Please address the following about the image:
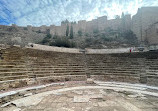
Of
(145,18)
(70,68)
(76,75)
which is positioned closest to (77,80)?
(76,75)

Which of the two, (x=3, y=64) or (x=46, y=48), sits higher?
(x=46, y=48)

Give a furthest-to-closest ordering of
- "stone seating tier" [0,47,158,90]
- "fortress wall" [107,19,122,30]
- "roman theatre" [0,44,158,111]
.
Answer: "fortress wall" [107,19,122,30] < "stone seating tier" [0,47,158,90] < "roman theatre" [0,44,158,111]

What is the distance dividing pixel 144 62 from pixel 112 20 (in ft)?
144

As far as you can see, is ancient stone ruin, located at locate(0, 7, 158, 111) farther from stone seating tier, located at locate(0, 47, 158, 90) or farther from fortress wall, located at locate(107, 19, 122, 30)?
fortress wall, located at locate(107, 19, 122, 30)

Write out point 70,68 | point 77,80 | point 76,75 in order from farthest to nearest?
1. point 70,68
2. point 76,75
3. point 77,80

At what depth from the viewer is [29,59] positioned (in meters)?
8.97

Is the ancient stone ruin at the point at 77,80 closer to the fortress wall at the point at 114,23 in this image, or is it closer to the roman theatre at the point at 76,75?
the roman theatre at the point at 76,75

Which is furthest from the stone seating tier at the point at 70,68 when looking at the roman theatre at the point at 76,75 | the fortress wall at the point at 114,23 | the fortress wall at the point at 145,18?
the fortress wall at the point at 114,23

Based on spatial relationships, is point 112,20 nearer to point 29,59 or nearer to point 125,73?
point 125,73

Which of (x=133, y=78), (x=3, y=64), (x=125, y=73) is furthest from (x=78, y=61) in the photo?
(x=3, y=64)

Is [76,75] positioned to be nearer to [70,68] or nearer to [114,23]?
[70,68]

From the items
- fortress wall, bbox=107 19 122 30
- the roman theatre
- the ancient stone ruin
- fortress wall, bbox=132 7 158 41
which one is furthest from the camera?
fortress wall, bbox=107 19 122 30

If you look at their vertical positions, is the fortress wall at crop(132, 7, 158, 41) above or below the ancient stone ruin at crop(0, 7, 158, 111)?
above

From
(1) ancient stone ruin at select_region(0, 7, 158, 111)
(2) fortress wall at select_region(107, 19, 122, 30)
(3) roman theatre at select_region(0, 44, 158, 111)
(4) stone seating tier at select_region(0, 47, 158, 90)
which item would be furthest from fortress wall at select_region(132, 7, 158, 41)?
(3) roman theatre at select_region(0, 44, 158, 111)
